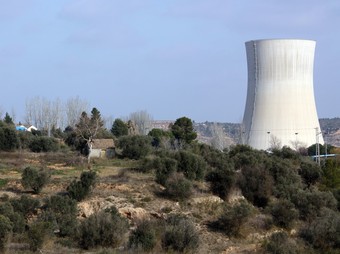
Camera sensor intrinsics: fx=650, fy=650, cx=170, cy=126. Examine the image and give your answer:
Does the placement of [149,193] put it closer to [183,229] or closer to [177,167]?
[177,167]

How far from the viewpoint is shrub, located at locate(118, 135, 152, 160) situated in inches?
938

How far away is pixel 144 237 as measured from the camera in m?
12.0

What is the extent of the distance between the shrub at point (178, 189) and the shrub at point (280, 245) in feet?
9.86

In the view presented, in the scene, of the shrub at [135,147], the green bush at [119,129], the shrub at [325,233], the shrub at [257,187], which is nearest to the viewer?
the shrub at [325,233]

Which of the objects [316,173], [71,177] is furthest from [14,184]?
[316,173]

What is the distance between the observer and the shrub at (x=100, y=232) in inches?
472

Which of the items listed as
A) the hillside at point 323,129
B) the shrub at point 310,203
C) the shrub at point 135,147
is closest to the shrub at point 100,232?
the shrub at point 310,203

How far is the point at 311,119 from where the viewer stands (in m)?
28.9

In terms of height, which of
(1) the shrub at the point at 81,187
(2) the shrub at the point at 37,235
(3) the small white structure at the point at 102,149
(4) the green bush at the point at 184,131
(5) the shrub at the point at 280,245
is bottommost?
(5) the shrub at the point at 280,245

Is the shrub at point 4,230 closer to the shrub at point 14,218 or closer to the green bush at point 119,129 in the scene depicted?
the shrub at point 14,218

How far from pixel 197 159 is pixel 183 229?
6990 mm

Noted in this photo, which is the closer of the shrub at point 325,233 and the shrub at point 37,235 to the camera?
the shrub at point 37,235

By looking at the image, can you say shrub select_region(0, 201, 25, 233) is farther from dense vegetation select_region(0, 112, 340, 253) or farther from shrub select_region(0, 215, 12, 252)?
shrub select_region(0, 215, 12, 252)

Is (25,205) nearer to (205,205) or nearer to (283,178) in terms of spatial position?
(205,205)
